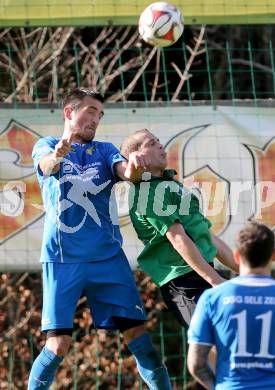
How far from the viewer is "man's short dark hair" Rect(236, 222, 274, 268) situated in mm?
4652

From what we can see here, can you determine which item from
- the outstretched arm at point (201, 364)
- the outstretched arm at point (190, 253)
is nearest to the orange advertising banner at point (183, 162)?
the outstretched arm at point (190, 253)

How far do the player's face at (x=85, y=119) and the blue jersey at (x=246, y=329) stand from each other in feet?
6.88

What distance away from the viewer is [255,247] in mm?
4652

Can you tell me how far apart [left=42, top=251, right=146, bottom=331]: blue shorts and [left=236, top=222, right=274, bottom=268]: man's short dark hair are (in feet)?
5.92

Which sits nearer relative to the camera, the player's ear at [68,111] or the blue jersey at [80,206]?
the blue jersey at [80,206]

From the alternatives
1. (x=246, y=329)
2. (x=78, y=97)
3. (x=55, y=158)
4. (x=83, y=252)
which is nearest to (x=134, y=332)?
(x=83, y=252)

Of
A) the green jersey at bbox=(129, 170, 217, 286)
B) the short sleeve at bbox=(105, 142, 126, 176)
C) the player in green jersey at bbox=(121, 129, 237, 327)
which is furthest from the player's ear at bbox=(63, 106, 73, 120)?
the green jersey at bbox=(129, 170, 217, 286)

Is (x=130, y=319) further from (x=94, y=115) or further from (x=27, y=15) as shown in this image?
(x=27, y=15)

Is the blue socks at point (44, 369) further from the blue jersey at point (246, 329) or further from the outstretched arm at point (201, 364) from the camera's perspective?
the blue jersey at point (246, 329)

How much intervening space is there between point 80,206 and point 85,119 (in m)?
0.54

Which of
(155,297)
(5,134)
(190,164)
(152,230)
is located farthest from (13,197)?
(155,297)

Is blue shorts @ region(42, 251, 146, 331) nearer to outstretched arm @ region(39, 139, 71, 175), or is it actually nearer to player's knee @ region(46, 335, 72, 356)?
player's knee @ region(46, 335, 72, 356)

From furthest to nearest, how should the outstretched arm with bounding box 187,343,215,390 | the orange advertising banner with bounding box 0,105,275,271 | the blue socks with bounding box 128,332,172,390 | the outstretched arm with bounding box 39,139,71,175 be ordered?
the orange advertising banner with bounding box 0,105,275,271
the blue socks with bounding box 128,332,172,390
the outstretched arm with bounding box 39,139,71,175
the outstretched arm with bounding box 187,343,215,390

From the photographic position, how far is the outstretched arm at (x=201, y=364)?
4.72m
